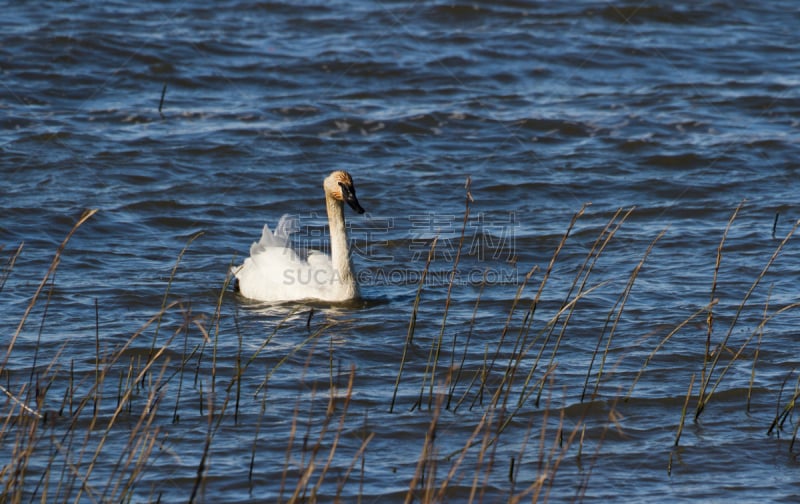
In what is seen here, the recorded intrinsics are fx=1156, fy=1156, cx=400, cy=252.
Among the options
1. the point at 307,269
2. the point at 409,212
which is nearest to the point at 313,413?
the point at 307,269

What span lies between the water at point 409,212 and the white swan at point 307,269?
10.4 inches

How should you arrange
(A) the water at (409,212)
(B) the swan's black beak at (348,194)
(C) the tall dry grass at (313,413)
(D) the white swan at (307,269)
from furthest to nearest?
(B) the swan's black beak at (348,194) < (D) the white swan at (307,269) < (A) the water at (409,212) < (C) the tall dry grass at (313,413)

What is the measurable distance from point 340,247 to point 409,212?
249 centimetres

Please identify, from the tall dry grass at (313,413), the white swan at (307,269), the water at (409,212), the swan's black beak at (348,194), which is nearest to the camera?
the tall dry grass at (313,413)

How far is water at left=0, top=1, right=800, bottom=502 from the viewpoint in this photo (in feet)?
20.9

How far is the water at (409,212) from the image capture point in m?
6.37

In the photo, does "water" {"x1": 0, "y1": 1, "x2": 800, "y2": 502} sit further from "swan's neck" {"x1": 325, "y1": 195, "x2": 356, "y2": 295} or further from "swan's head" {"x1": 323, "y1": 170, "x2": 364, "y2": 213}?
"swan's head" {"x1": 323, "y1": 170, "x2": 364, "y2": 213}

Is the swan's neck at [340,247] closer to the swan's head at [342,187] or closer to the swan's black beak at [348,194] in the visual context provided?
the swan's head at [342,187]

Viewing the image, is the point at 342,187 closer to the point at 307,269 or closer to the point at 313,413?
the point at 307,269

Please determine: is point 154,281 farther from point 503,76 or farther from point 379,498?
point 503,76

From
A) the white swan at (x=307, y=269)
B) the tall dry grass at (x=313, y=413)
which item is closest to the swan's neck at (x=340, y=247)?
the white swan at (x=307, y=269)

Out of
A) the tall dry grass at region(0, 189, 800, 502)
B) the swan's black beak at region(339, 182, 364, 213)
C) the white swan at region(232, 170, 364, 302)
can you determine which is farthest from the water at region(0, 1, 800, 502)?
the swan's black beak at region(339, 182, 364, 213)

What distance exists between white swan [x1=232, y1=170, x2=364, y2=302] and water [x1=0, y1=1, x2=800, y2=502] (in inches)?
10.4

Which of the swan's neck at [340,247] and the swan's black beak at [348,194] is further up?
the swan's black beak at [348,194]
